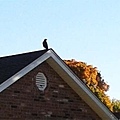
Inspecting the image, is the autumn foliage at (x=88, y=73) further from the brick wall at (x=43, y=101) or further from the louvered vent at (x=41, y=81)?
the louvered vent at (x=41, y=81)

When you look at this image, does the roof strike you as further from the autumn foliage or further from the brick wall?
the autumn foliage

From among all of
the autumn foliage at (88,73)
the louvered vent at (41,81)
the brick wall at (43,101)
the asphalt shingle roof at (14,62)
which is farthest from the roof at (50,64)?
the autumn foliage at (88,73)

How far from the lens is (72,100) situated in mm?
18141

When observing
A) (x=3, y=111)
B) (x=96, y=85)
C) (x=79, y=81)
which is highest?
(x=96, y=85)

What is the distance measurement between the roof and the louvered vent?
18.3 inches

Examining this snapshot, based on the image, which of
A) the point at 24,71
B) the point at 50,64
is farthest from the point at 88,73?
the point at 24,71

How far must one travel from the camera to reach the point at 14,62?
16719 mm

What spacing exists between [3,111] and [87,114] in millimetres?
3845

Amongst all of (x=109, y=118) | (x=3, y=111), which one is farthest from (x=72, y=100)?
(x=3, y=111)

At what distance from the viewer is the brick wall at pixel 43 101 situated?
52.7 ft

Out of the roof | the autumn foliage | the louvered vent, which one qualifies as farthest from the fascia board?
the autumn foliage

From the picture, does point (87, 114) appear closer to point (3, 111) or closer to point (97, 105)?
point (97, 105)

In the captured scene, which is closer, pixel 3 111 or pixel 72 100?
pixel 3 111

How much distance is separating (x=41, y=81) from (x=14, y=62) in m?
1.05
